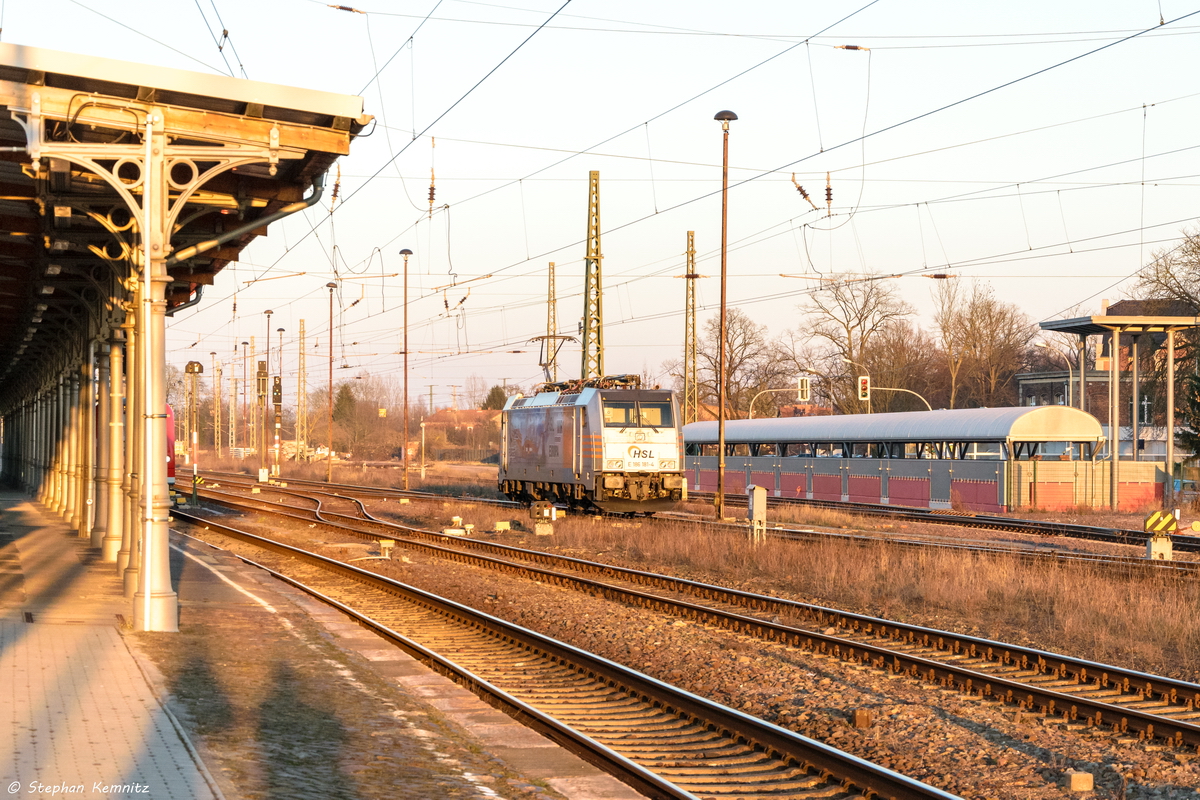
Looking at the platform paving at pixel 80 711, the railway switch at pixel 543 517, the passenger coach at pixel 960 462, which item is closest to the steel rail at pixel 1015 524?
the passenger coach at pixel 960 462

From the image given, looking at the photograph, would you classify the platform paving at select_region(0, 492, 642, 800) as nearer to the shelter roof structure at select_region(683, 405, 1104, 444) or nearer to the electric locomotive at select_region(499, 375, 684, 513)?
the electric locomotive at select_region(499, 375, 684, 513)

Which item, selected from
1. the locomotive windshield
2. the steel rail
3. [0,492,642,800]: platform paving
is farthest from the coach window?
[0,492,642,800]: platform paving

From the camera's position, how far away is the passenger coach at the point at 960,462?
34.6 meters

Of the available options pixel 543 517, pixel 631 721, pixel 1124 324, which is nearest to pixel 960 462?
pixel 1124 324

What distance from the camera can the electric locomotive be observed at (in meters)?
28.5

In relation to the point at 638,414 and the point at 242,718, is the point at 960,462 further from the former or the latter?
the point at 242,718

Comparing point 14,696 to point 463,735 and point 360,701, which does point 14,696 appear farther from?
point 463,735

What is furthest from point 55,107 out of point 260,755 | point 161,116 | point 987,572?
point 987,572

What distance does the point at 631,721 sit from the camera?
9445 mm

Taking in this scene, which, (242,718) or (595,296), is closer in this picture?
(242,718)

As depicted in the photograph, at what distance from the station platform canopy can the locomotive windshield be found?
44.7ft

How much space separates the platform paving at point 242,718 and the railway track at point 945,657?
164 inches

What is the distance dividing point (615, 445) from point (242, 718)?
2047 centimetres

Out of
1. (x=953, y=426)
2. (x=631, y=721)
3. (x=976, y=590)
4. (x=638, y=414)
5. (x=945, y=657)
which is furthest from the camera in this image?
(x=953, y=426)
